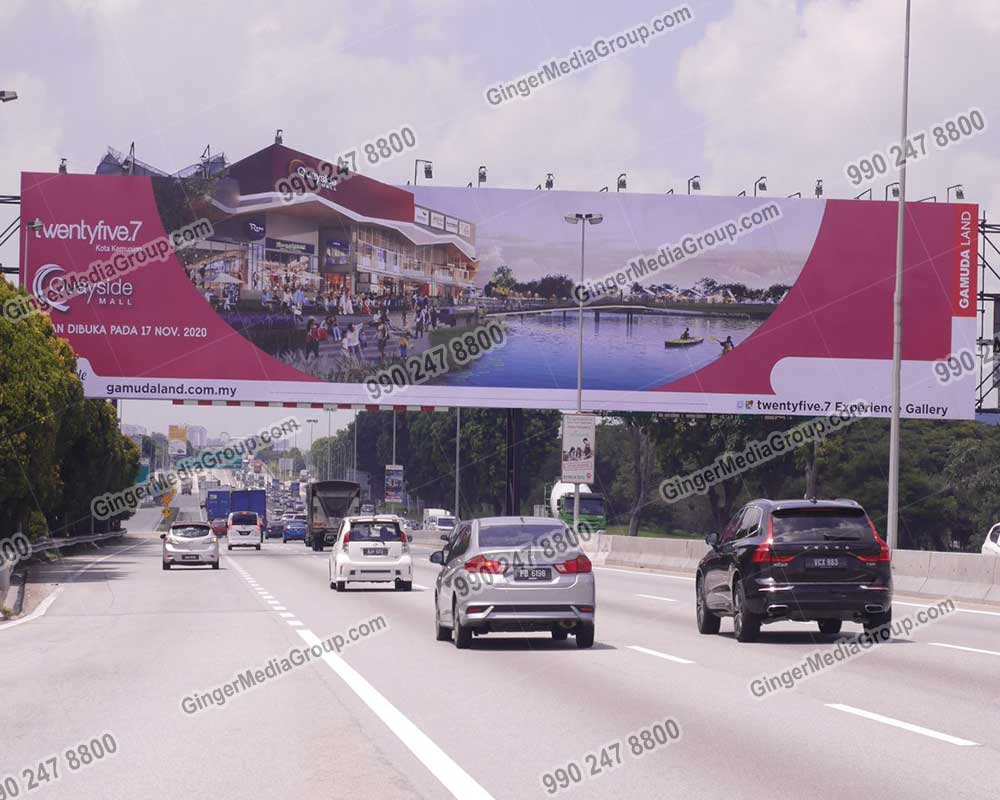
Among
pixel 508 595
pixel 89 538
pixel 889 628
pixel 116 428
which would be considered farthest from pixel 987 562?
pixel 116 428

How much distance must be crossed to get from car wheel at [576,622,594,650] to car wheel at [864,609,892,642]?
3691 millimetres

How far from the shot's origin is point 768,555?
62.8ft

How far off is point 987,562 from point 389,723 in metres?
19.2

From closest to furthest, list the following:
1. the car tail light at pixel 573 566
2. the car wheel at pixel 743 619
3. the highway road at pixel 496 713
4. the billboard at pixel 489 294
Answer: the highway road at pixel 496 713, the car tail light at pixel 573 566, the car wheel at pixel 743 619, the billboard at pixel 489 294

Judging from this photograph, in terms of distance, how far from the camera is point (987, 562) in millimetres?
28312

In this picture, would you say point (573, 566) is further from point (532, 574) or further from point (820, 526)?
point (820, 526)

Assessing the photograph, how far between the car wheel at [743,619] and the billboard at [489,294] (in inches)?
1513

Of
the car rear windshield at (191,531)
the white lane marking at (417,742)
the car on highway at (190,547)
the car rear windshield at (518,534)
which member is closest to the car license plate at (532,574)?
the car rear windshield at (518,534)

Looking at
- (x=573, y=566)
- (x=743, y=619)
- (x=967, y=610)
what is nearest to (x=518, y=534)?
(x=573, y=566)

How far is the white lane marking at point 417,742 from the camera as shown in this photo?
29.3 ft

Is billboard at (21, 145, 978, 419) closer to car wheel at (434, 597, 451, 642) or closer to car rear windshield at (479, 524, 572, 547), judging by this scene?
car wheel at (434, 597, 451, 642)

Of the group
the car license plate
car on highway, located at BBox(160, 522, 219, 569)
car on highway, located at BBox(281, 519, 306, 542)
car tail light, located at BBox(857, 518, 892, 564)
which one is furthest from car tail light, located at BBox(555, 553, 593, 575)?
car on highway, located at BBox(281, 519, 306, 542)

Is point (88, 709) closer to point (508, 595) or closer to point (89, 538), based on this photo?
point (508, 595)

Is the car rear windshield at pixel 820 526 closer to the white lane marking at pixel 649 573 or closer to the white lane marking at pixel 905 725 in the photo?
the white lane marking at pixel 905 725
